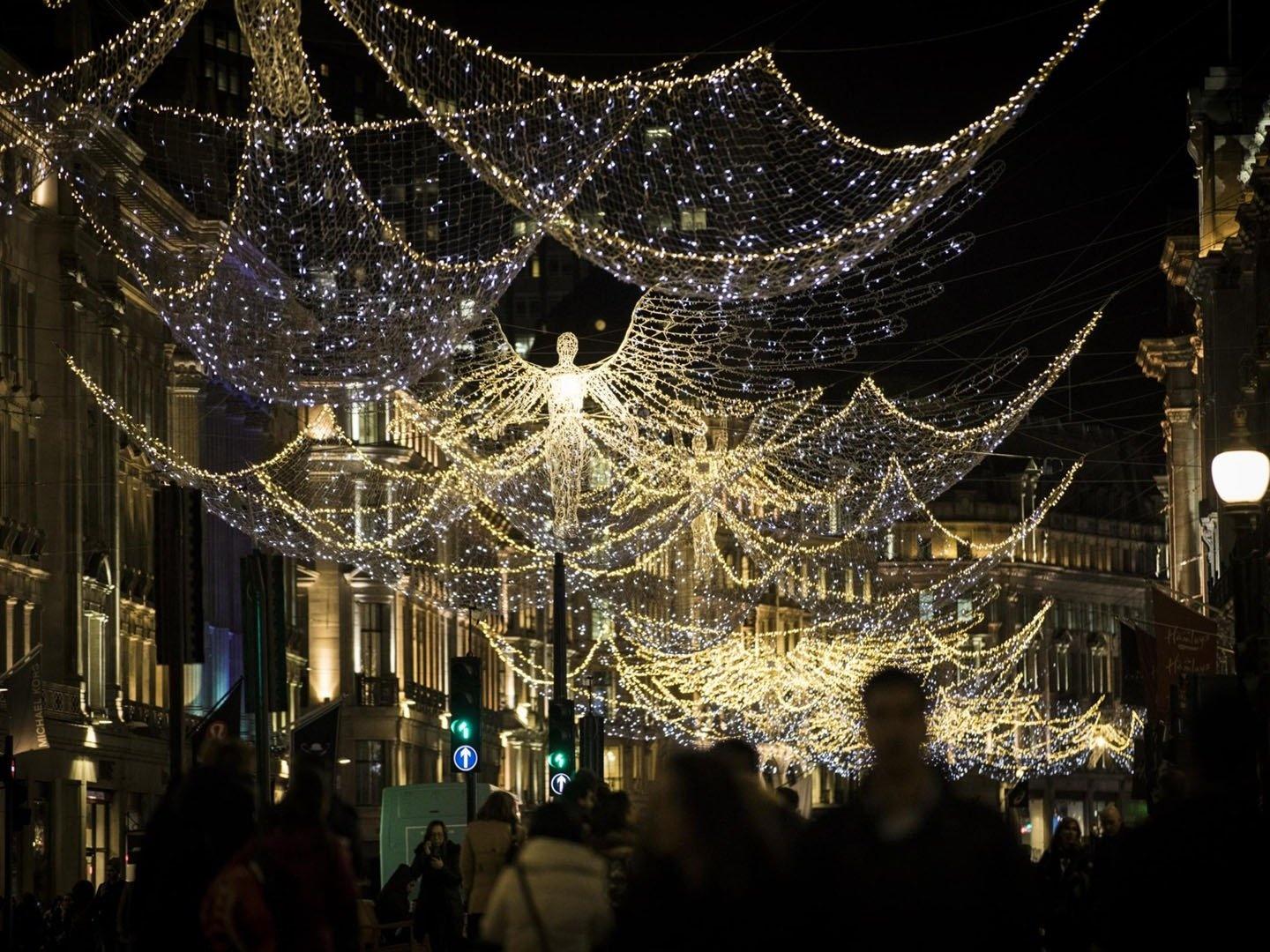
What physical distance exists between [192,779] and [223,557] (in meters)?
47.9

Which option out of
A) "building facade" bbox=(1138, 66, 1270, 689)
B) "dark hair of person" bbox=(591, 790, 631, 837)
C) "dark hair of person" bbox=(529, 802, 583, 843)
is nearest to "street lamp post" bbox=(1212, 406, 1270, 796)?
"dark hair of person" bbox=(591, 790, 631, 837)

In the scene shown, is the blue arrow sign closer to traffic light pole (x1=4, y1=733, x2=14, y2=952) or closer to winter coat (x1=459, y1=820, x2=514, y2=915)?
traffic light pole (x1=4, y1=733, x2=14, y2=952)

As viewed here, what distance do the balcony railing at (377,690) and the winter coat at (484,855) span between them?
53708 millimetres

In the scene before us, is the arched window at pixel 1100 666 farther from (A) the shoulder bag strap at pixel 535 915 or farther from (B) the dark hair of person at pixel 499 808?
(A) the shoulder bag strap at pixel 535 915

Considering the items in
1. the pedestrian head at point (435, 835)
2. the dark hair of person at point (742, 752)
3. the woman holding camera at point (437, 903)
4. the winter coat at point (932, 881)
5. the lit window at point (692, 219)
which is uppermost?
the lit window at point (692, 219)

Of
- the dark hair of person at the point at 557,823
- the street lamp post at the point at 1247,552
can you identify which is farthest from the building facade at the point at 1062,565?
the dark hair of person at the point at 557,823

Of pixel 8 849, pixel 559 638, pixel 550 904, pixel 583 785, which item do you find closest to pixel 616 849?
pixel 583 785

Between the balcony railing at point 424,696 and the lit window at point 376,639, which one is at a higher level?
the lit window at point 376,639

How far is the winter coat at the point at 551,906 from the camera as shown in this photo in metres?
8.41

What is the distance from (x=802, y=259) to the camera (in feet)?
56.0

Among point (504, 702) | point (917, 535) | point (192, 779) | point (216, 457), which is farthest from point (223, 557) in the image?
point (917, 535)

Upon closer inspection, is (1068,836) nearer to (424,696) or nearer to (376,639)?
(376,639)

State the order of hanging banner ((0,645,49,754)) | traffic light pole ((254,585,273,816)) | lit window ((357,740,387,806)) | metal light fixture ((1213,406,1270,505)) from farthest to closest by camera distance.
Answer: lit window ((357,740,387,806)) < hanging banner ((0,645,49,754)) < traffic light pole ((254,585,273,816)) < metal light fixture ((1213,406,1270,505))

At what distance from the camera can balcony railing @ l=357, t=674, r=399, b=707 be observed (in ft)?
228
